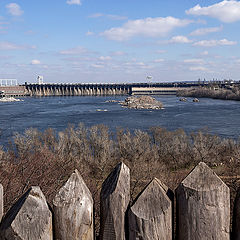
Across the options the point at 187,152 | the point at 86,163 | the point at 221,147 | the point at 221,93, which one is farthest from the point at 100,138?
the point at 221,93

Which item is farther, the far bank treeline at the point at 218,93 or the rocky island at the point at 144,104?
the far bank treeline at the point at 218,93

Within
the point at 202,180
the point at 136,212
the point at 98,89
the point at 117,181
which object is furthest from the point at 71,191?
the point at 98,89

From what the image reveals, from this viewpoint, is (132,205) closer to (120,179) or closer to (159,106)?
(120,179)

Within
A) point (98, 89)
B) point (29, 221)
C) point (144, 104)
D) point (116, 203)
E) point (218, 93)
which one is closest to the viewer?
point (29, 221)

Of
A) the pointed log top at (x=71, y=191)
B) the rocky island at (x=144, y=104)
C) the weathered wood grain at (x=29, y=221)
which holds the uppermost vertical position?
the pointed log top at (x=71, y=191)

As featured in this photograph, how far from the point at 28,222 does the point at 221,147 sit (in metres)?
26.0

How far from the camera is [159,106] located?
3009 inches

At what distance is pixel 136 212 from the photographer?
202 cm

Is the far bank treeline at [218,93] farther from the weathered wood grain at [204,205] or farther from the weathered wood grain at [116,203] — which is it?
the weathered wood grain at [116,203]

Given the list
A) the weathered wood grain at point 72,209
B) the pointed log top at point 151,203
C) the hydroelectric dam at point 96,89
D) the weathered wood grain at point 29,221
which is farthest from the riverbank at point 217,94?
the weathered wood grain at point 29,221

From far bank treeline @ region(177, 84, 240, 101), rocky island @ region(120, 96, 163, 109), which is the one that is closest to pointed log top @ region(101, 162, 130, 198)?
rocky island @ region(120, 96, 163, 109)

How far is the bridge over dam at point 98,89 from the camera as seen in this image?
505 feet

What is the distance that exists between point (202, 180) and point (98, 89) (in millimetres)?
159872

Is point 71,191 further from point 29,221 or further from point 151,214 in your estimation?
point 151,214
